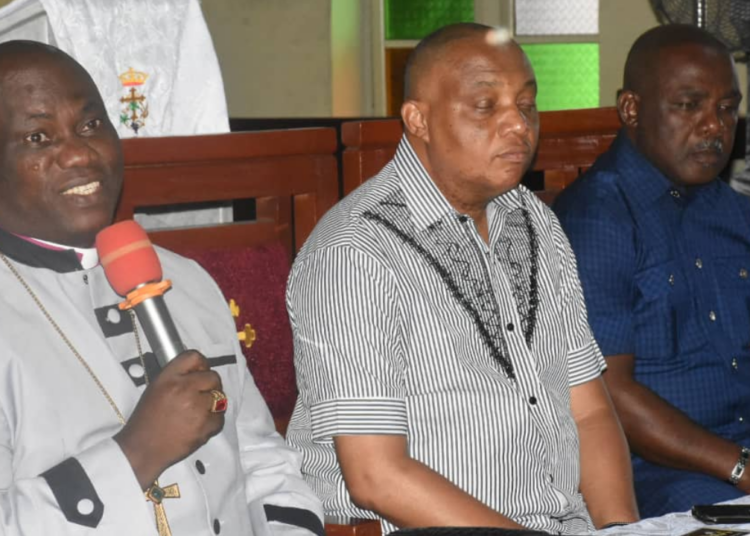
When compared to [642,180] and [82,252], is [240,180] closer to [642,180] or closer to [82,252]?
[82,252]

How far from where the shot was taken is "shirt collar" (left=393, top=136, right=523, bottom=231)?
2.35 m

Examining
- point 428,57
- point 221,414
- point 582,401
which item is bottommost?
point 582,401

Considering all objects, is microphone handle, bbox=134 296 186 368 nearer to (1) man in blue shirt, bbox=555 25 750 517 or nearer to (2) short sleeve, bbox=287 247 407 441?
(2) short sleeve, bbox=287 247 407 441

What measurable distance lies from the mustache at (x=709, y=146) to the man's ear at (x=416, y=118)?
3.05 ft

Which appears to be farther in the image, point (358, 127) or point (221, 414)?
point (358, 127)

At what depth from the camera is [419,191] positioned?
238 centimetres

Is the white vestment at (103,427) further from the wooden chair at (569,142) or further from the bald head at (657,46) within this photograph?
the bald head at (657,46)

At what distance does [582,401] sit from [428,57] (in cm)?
76

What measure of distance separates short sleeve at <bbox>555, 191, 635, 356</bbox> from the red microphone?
1.36 metres

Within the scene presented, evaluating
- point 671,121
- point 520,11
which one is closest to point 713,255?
point 671,121

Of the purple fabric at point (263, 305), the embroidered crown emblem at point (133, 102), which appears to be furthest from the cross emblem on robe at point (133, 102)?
the purple fabric at point (263, 305)

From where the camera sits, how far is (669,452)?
2793 mm

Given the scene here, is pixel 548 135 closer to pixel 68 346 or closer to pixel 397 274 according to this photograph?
pixel 397 274

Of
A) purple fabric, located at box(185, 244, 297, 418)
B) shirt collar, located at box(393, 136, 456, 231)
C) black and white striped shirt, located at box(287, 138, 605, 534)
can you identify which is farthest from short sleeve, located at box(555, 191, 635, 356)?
purple fabric, located at box(185, 244, 297, 418)
